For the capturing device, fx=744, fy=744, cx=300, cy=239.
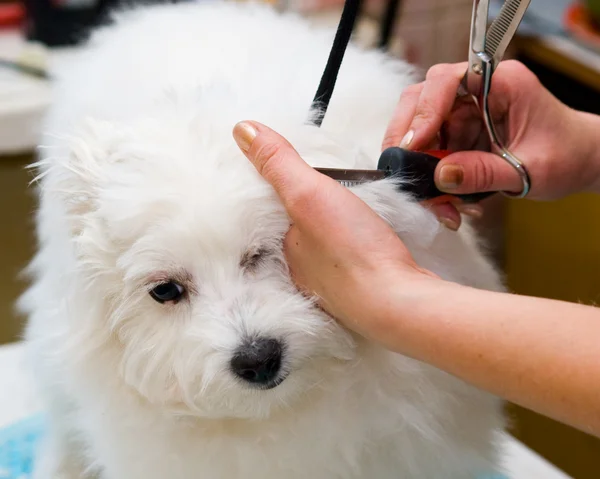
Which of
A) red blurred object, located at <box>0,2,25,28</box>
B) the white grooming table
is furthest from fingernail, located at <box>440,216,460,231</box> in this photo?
red blurred object, located at <box>0,2,25,28</box>

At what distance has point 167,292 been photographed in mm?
678

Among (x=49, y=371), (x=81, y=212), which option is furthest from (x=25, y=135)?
(x=81, y=212)

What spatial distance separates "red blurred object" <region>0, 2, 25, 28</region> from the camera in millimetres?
1828

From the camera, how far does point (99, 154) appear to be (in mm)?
690

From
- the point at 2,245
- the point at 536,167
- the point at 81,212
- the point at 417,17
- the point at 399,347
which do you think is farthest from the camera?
the point at 417,17

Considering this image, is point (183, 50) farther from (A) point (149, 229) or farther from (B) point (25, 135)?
(B) point (25, 135)

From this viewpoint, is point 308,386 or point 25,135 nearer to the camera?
point 308,386

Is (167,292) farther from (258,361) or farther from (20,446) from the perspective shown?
(20,446)

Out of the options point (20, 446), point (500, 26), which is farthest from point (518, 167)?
point (20, 446)

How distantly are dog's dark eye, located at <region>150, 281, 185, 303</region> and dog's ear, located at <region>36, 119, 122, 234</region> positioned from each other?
96 millimetres

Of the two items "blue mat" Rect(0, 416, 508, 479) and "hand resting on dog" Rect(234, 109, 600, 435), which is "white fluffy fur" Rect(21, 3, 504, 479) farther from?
"blue mat" Rect(0, 416, 508, 479)

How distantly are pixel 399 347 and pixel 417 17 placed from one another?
1581mm

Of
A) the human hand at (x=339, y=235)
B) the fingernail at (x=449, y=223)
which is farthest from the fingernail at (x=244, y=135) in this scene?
the fingernail at (x=449, y=223)

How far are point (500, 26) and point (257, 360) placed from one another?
0.39 meters
